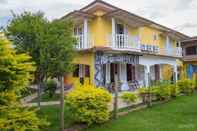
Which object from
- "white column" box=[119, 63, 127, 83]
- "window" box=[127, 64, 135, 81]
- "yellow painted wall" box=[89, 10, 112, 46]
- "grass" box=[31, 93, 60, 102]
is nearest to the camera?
"grass" box=[31, 93, 60, 102]

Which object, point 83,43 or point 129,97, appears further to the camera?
point 83,43

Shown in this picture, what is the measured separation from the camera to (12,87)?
8.27 metres

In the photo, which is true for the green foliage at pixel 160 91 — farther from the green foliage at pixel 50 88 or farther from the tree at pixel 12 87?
the tree at pixel 12 87

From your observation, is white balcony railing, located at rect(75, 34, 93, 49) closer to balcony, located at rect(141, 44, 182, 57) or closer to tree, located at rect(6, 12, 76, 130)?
balcony, located at rect(141, 44, 182, 57)

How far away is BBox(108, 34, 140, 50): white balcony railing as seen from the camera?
23875mm

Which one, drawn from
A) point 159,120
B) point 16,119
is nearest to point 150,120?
point 159,120

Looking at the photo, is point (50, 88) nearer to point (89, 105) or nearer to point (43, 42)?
point (43, 42)

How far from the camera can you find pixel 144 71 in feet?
94.1

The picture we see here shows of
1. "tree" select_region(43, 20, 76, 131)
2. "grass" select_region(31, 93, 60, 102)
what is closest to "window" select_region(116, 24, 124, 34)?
"grass" select_region(31, 93, 60, 102)

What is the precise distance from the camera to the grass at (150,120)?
1219 cm

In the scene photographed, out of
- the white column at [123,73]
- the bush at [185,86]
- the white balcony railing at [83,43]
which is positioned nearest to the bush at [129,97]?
the bush at [185,86]

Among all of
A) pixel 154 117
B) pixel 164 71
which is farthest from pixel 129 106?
pixel 164 71

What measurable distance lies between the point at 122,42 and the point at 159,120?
462 inches

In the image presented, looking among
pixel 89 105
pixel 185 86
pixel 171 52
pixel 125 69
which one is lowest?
pixel 89 105
